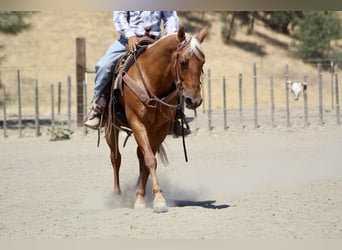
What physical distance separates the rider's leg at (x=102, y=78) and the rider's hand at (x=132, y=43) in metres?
0.47

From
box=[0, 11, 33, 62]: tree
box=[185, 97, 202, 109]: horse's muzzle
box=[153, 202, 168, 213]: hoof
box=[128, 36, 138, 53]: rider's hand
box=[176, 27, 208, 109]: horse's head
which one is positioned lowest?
box=[153, 202, 168, 213]: hoof

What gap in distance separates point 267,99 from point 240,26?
15.6 metres

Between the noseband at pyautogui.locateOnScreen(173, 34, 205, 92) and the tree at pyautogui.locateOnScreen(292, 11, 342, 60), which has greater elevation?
the tree at pyautogui.locateOnScreen(292, 11, 342, 60)

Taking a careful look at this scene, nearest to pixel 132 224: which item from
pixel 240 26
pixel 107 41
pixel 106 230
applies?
pixel 106 230

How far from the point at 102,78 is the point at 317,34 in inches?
1187

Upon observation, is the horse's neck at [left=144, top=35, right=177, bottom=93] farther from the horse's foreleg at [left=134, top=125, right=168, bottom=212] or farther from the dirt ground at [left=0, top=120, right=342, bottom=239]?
the dirt ground at [left=0, top=120, right=342, bottom=239]

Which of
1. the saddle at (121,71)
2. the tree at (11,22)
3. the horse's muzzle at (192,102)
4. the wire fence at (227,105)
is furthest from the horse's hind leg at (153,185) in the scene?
the tree at (11,22)

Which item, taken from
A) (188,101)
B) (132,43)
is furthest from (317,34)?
(188,101)

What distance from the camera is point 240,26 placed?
43719mm

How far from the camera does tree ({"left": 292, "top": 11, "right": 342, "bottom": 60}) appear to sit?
3641 centimetres

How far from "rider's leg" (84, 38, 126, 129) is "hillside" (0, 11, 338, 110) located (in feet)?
69.4

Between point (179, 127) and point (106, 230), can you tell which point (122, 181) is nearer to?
point (179, 127)

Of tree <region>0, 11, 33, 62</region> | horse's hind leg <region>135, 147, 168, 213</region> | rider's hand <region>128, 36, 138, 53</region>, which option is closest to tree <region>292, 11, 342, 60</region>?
tree <region>0, 11, 33, 62</region>

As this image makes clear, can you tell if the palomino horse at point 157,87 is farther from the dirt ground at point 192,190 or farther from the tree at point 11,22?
Result: the tree at point 11,22
